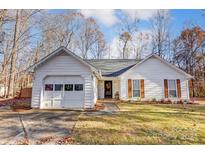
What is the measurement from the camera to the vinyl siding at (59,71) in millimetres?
11406

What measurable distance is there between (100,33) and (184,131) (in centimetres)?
2453

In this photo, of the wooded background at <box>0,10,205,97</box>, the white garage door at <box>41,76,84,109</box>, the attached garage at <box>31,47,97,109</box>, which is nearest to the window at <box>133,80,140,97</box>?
the attached garage at <box>31,47,97,109</box>

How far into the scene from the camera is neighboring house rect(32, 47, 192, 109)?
450 inches

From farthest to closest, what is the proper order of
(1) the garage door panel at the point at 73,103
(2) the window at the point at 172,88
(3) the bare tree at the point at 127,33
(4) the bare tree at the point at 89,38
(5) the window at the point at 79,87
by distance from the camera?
(4) the bare tree at the point at 89,38, (3) the bare tree at the point at 127,33, (2) the window at the point at 172,88, (5) the window at the point at 79,87, (1) the garage door panel at the point at 73,103

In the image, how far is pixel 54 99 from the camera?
11539 millimetres

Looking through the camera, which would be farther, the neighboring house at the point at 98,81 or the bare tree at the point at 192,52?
the bare tree at the point at 192,52

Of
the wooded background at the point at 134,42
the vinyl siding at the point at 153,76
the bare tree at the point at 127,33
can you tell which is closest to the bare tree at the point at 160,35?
the wooded background at the point at 134,42

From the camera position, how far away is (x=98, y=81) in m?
17.1

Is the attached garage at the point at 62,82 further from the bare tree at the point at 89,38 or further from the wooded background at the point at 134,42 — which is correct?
the bare tree at the point at 89,38

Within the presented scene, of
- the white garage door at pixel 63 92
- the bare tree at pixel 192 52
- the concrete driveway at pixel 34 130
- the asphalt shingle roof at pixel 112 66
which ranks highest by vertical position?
the bare tree at pixel 192 52
